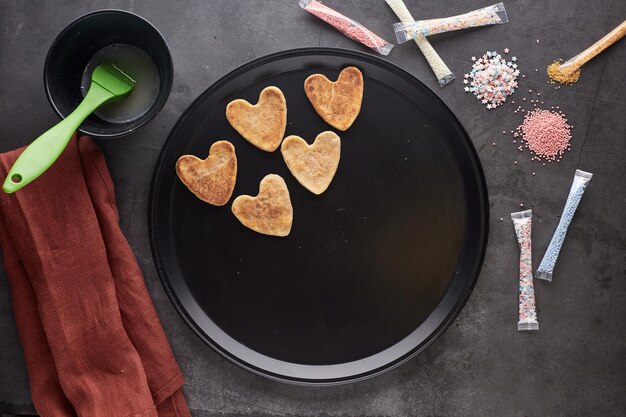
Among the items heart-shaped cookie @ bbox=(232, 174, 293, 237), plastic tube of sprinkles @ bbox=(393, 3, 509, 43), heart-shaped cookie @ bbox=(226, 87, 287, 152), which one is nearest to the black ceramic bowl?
heart-shaped cookie @ bbox=(226, 87, 287, 152)

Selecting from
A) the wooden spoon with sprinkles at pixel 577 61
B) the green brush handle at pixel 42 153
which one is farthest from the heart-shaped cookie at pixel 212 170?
the wooden spoon with sprinkles at pixel 577 61

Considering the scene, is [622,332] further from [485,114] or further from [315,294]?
[315,294]

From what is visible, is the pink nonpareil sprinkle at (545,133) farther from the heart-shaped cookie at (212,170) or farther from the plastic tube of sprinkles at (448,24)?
the heart-shaped cookie at (212,170)

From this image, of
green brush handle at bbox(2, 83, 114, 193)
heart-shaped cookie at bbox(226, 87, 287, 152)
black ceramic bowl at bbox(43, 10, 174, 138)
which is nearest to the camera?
green brush handle at bbox(2, 83, 114, 193)

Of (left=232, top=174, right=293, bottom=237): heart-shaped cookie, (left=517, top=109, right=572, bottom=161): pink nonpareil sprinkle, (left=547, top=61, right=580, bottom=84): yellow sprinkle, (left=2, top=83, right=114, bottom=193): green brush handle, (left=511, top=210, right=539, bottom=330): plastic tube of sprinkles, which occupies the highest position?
(left=2, top=83, right=114, bottom=193): green brush handle

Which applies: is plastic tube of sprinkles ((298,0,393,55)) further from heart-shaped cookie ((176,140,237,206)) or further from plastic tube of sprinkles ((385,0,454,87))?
heart-shaped cookie ((176,140,237,206))
